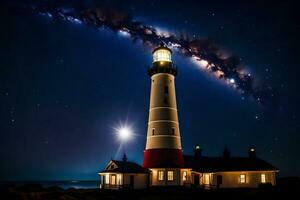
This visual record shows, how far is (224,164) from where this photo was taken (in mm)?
43844

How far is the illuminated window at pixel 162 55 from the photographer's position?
41.0m

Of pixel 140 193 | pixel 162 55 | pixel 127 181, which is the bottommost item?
pixel 140 193

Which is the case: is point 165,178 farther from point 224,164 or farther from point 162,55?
point 162,55

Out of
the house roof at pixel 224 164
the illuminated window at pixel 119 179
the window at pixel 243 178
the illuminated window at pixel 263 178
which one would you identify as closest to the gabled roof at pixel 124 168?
the illuminated window at pixel 119 179

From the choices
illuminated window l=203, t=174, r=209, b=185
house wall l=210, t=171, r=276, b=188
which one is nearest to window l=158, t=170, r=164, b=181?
illuminated window l=203, t=174, r=209, b=185

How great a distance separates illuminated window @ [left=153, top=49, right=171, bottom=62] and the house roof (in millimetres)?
12668

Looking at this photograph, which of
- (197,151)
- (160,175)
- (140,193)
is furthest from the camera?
(197,151)

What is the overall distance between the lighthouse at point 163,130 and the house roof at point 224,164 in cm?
437

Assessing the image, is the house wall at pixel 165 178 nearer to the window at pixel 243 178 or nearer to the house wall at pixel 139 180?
the house wall at pixel 139 180

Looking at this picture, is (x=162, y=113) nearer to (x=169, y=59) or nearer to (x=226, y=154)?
(x=169, y=59)

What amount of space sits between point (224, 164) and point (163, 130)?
35.0ft

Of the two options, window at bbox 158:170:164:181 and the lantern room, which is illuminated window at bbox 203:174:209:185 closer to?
window at bbox 158:170:164:181

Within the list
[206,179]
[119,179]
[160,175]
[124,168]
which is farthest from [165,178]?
[206,179]

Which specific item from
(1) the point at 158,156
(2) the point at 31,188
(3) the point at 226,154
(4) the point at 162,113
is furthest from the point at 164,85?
(2) the point at 31,188
